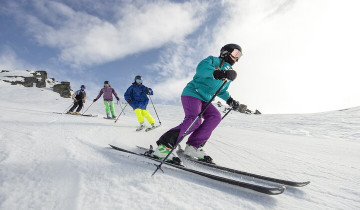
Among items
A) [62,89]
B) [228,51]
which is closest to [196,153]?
[228,51]

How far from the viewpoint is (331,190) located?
2104 mm

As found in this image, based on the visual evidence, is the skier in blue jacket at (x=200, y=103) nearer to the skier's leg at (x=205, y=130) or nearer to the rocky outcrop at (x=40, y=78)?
the skier's leg at (x=205, y=130)

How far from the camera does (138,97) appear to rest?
7.41 m

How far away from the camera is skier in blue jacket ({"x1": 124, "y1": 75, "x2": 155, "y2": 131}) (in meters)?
7.32

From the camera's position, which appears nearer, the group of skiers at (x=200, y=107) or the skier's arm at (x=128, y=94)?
the group of skiers at (x=200, y=107)

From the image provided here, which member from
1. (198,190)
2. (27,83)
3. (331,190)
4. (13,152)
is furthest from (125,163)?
(27,83)

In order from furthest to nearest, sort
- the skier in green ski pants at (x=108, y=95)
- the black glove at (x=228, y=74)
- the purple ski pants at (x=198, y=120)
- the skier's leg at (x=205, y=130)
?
the skier in green ski pants at (x=108, y=95) → the skier's leg at (x=205, y=130) → the purple ski pants at (x=198, y=120) → the black glove at (x=228, y=74)

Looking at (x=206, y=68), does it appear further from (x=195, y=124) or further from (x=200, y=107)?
(x=195, y=124)

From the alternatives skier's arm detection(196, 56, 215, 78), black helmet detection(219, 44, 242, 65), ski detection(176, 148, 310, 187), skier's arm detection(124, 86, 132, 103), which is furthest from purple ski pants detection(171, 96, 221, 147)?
skier's arm detection(124, 86, 132, 103)

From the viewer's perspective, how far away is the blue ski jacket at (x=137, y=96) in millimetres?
7379

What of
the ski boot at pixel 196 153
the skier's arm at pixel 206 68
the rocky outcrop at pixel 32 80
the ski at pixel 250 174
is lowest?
the ski at pixel 250 174

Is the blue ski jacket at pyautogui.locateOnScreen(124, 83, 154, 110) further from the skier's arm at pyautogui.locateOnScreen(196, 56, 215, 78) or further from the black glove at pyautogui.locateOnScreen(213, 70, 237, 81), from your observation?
the black glove at pyautogui.locateOnScreen(213, 70, 237, 81)

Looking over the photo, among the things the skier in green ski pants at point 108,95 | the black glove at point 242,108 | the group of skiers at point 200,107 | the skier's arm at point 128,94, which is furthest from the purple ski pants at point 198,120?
the black glove at point 242,108

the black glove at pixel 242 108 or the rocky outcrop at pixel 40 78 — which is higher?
the rocky outcrop at pixel 40 78
